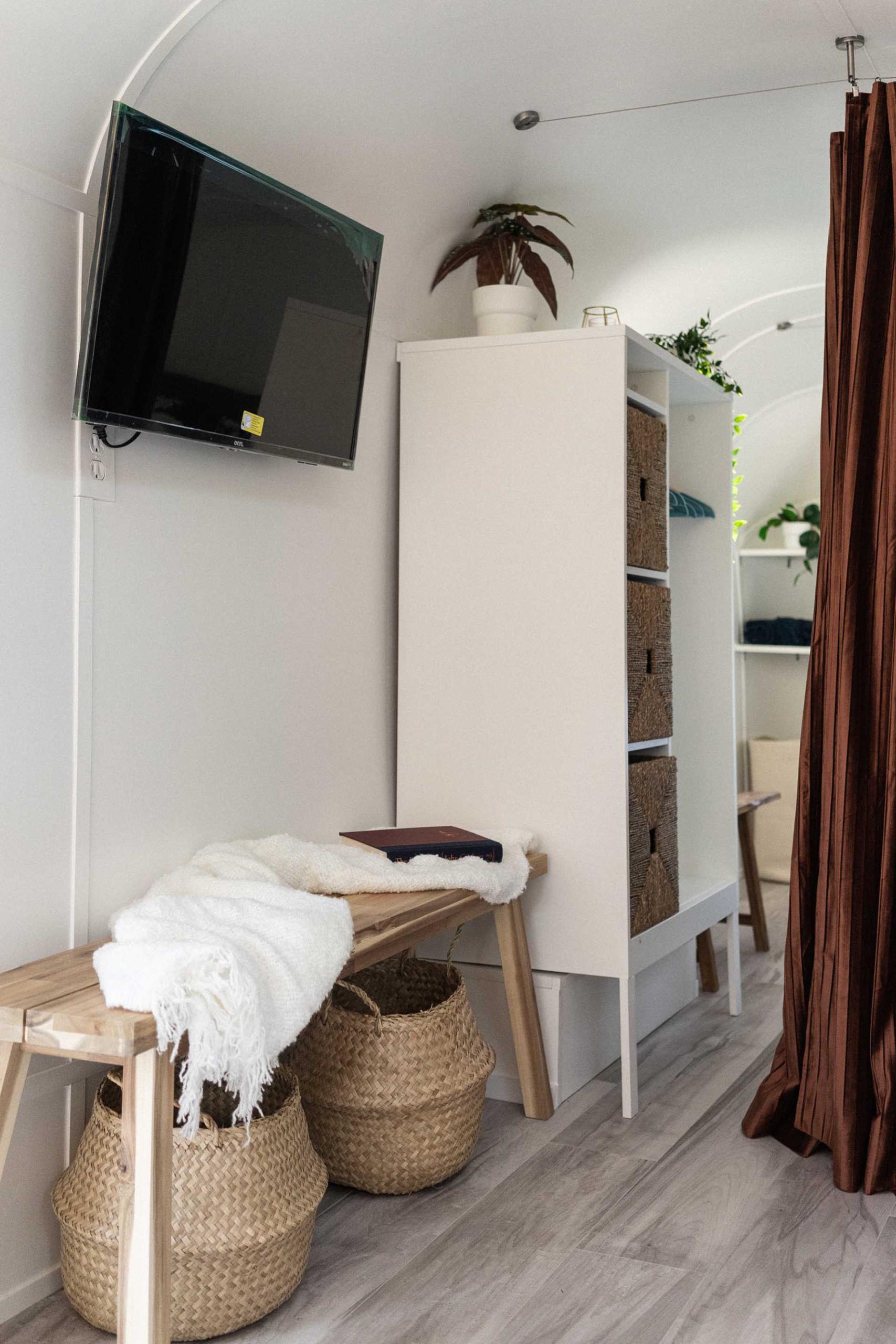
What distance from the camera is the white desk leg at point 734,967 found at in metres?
3.50

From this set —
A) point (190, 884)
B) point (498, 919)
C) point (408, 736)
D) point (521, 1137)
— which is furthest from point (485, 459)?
point (521, 1137)

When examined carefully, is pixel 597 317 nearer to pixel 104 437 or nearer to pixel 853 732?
pixel 853 732

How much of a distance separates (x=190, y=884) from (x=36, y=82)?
129 centimetres

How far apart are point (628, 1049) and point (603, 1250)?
2.09ft

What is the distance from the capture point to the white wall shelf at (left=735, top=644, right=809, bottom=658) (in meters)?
5.75

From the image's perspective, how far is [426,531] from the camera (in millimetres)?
2963

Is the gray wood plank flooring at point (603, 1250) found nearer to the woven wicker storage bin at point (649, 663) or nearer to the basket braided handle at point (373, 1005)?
the basket braided handle at point (373, 1005)

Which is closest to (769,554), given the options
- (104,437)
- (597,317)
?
(597,317)

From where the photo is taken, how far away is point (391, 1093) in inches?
90.0

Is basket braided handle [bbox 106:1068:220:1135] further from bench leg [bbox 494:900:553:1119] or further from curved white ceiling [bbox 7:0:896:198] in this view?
curved white ceiling [bbox 7:0:896:198]

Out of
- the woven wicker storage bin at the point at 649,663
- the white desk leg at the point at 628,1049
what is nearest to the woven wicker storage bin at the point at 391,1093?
the white desk leg at the point at 628,1049

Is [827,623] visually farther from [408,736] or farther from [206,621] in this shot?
[206,621]

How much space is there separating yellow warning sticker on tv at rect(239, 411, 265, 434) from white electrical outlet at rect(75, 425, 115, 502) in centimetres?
26

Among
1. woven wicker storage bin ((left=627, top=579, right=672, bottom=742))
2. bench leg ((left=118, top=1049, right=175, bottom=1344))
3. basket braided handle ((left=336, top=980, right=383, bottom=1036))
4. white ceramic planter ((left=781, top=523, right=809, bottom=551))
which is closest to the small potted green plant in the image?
white ceramic planter ((left=781, top=523, right=809, bottom=551))
